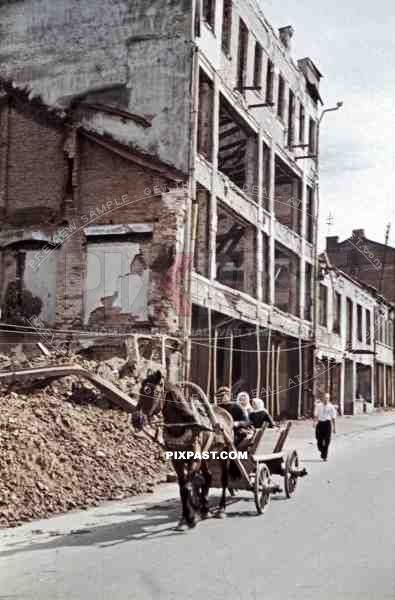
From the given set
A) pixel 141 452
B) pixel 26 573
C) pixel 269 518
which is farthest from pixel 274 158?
pixel 26 573

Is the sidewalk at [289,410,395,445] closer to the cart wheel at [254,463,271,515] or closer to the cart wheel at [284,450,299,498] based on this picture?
the cart wheel at [284,450,299,498]

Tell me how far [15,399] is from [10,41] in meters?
15.6

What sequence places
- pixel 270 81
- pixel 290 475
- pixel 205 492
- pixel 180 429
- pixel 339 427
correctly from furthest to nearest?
pixel 339 427
pixel 270 81
pixel 290 475
pixel 205 492
pixel 180 429

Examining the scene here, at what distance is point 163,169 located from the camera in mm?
22062

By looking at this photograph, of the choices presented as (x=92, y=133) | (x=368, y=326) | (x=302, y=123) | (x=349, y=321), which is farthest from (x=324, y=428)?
(x=368, y=326)

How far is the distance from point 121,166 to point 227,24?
246 inches

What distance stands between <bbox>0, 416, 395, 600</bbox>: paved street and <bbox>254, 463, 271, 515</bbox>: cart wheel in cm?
17

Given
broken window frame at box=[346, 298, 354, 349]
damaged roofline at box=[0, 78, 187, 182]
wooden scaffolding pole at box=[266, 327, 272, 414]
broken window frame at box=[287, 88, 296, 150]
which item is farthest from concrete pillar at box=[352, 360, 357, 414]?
damaged roofline at box=[0, 78, 187, 182]

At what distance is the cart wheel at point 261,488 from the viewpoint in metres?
9.86

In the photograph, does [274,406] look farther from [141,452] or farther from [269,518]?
[269,518]
